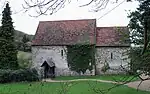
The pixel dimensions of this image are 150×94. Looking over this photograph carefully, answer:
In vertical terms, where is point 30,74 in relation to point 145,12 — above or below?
below

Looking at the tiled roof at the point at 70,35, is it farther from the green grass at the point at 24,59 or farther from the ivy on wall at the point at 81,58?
the green grass at the point at 24,59

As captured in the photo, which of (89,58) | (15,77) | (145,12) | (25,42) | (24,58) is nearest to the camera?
(145,12)

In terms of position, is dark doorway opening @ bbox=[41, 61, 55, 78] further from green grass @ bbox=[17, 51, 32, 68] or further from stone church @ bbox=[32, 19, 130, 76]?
green grass @ bbox=[17, 51, 32, 68]

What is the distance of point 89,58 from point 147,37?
114 feet

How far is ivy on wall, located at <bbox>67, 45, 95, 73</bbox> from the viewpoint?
37719 millimetres

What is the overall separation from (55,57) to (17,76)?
33.2 feet

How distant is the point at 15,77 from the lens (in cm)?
3023

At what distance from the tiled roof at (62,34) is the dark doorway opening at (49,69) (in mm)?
2765

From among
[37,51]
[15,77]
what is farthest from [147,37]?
[37,51]

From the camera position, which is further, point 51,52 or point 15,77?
point 51,52

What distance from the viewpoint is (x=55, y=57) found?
130 ft

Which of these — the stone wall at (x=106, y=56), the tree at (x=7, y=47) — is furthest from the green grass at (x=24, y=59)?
the stone wall at (x=106, y=56)

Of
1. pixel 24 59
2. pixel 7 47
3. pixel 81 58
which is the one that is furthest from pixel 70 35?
pixel 7 47

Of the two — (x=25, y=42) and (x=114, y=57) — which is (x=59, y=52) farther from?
(x=25, y=42)
